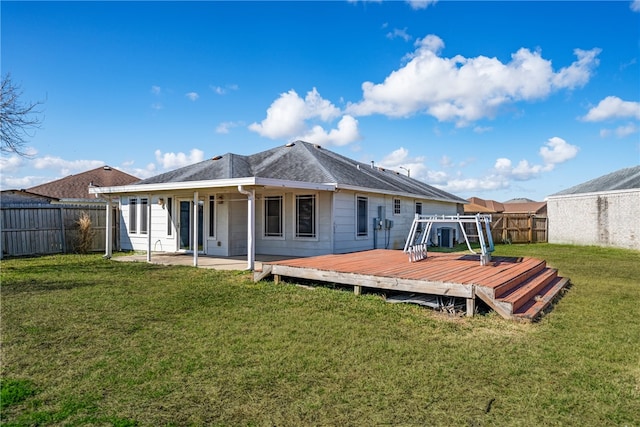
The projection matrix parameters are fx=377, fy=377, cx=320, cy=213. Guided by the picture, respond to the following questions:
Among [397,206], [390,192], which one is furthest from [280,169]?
[397,206]

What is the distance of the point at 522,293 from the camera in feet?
18.7

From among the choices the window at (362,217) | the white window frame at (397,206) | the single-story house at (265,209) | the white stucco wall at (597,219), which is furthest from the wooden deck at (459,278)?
the white stucco wall at (597,219)

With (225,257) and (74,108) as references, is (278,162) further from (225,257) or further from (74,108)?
(74,108)

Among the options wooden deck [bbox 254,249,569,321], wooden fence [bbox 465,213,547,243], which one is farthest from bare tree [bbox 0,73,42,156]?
wooden fence [bbox 465,213,547,243]

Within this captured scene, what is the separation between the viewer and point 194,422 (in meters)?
2.49

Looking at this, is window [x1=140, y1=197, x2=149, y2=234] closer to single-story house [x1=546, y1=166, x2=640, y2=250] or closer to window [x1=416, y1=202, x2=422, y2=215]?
window [x1=416, y1=202, x2=422, y2=215]

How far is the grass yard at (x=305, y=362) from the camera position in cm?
263

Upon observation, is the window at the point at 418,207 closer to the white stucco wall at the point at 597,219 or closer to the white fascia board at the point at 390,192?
the white fascia board at the point at 390,192

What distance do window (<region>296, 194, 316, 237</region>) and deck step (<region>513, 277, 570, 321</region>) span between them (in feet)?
20.5

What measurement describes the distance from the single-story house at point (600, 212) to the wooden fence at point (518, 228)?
0.62 metres

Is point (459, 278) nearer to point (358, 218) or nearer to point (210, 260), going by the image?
point (358, 218)

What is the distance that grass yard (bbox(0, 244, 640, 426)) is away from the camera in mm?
2627

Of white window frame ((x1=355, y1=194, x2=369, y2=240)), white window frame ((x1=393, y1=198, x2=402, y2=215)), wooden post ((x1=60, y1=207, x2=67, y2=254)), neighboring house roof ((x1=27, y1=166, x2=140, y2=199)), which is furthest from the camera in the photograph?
neighboring house roof ((x1=27, y1=166, x2=140, y2=199))

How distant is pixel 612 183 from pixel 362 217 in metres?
14.0
